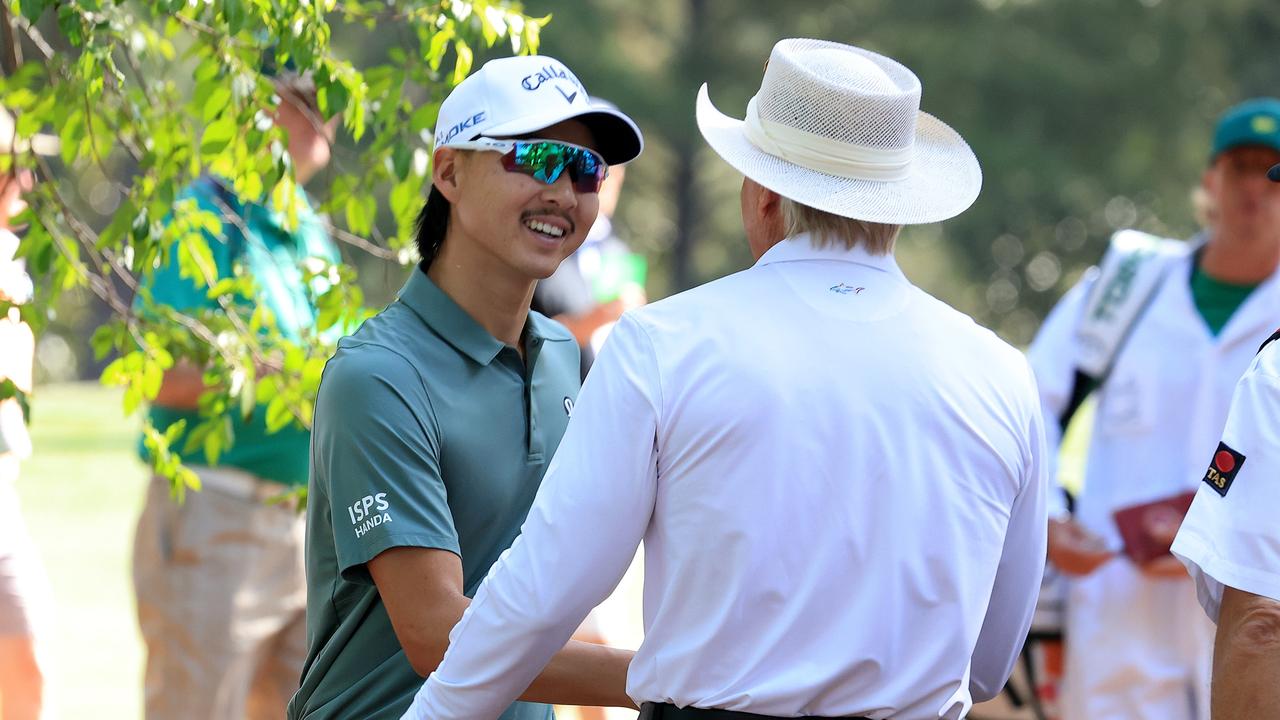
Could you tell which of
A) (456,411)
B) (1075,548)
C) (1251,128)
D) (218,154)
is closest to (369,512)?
(456,411)

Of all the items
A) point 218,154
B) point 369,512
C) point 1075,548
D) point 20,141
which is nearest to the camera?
point 369,512

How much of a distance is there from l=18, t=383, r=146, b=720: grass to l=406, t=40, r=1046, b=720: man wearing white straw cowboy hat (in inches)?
123

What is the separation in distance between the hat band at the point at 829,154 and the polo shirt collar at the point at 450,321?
653 millimetres

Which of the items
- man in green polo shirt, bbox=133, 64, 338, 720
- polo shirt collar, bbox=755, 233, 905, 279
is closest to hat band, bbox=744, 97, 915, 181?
polo shirt collar, bbox=755, 233, 905, 279

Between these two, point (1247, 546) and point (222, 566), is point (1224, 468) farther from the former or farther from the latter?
point (222, 566)

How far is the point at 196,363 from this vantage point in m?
3.47

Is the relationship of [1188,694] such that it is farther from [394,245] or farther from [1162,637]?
[394,245]

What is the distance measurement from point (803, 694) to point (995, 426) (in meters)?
0.45

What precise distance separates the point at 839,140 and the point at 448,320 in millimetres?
786

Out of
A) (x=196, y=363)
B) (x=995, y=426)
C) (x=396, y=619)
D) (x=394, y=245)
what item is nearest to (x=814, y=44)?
(x=995, y=426)

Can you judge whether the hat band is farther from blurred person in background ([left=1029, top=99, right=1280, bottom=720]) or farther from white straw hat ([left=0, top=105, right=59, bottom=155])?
blurred person in background ([left=1029, top=99, right=1280, bottom=720])

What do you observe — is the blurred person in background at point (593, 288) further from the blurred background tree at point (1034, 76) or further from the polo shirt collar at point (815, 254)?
the blurred background tree at point (1034, 76)

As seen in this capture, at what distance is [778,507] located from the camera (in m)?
2.10

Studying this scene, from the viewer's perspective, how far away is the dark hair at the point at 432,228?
2.92m
